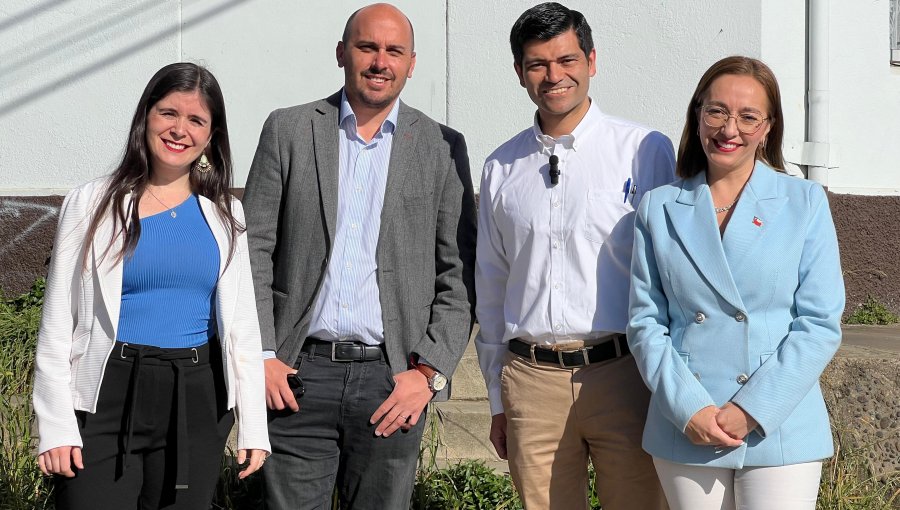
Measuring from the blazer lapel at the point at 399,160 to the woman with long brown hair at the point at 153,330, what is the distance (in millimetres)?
513

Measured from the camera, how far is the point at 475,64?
652 centimetres

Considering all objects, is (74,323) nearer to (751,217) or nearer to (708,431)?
(708,431)

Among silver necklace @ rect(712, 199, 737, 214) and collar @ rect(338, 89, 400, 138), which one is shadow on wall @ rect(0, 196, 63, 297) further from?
silver necklace @ rect(712, 199, 737, 214)

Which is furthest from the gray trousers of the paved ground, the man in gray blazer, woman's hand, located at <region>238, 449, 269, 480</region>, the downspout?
the downspout

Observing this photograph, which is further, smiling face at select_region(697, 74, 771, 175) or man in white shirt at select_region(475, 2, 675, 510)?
man in white shirt at select_region(475, 2, 675, 510)

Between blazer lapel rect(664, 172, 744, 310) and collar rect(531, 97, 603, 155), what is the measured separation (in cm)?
41

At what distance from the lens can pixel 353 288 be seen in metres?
3.36

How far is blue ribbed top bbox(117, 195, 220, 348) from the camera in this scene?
298 centimetres

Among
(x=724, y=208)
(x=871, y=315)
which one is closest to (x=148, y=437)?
(x=724, y=208)

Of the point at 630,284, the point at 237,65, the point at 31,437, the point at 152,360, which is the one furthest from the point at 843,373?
the point at 237,65

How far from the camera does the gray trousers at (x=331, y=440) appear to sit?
3326 millimetres

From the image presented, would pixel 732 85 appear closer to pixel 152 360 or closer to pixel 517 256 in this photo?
pixel 517 256

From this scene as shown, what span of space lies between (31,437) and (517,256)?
263 centimetres

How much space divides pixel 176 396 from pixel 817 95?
5.03 meters
